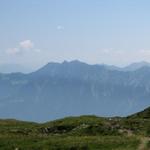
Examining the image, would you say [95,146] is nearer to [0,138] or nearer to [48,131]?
[0,138]

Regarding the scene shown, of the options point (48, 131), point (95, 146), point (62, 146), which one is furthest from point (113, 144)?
point (48, 131)

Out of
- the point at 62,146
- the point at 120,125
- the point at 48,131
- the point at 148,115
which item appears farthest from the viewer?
the point at 148,115

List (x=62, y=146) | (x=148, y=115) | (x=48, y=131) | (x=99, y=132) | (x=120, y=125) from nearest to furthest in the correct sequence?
(x=62, y=146) < (x=99, y=132) < (x=120, y=125) < (x=48, y=131) < (x=148, y=115)

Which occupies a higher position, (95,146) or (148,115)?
(148,115)

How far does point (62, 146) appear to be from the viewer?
49875 mm

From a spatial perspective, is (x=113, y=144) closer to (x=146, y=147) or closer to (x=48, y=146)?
(x=146, y=147)

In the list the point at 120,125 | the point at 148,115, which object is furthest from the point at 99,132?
the point at 148,115

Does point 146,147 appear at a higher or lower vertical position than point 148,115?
lower

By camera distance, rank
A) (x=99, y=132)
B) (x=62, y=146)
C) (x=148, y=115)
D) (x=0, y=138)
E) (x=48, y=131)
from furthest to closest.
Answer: (x=148, y=115)
(x=48, y=131)
(x=99, y=132)
(x=0, y=138)
(x=62, y=146)

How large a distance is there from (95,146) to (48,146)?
5764 millimetres

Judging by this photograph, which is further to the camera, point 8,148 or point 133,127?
point 133,127

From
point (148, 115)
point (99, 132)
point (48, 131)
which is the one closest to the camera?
point (99, 132)

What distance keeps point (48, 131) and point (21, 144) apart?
61.6 feet

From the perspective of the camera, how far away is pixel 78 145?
161ft
